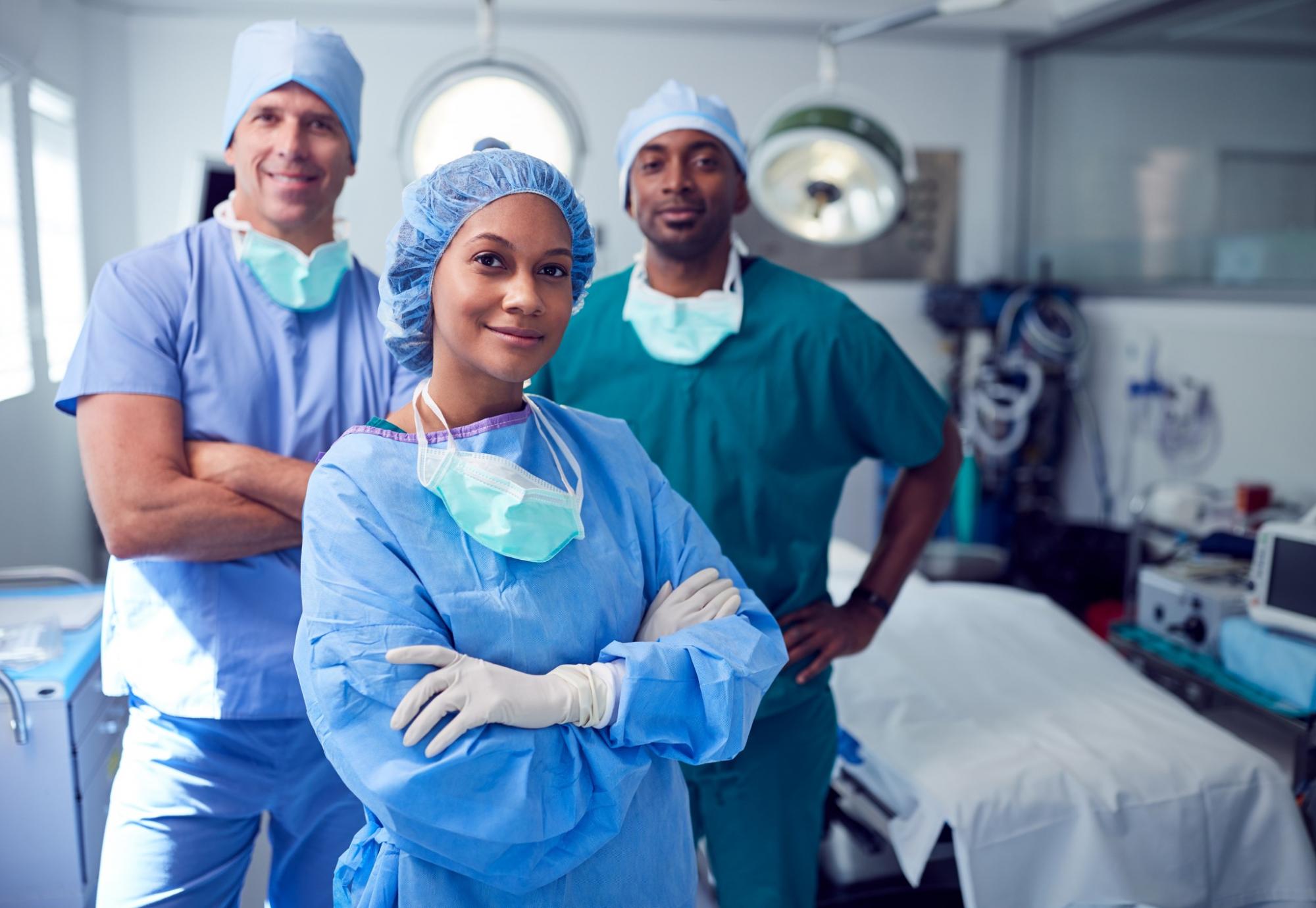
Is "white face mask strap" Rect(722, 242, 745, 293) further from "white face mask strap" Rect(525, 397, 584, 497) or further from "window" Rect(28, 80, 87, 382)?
"window" Rect(28, 80, 87, 382)

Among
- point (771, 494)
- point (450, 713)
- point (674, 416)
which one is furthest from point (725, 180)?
point (450, 713)

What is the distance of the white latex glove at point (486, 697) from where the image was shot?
911 mm

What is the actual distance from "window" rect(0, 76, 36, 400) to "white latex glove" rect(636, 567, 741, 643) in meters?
2.57

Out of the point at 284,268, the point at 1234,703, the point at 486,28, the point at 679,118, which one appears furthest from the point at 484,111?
the point at 1234,703

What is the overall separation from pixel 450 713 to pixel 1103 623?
3.34 meters

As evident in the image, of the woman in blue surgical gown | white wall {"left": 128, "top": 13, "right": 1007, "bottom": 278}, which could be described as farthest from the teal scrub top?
white wall {"left": 128, "top": 13, "right": 1007, "bottom": 278}

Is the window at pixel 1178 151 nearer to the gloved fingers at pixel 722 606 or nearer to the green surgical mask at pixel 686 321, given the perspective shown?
the green surgical mask at pixel 686 321

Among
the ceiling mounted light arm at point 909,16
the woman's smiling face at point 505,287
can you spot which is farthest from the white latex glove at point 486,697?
the ceiling mounted light arm at point 909,16

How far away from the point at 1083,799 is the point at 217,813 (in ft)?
4.59

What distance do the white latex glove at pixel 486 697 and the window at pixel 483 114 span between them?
1015mm

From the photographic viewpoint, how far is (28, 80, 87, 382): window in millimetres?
3342

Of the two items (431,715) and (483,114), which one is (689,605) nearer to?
(431,715)

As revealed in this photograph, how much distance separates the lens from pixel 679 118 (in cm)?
164

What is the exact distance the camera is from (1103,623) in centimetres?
375
